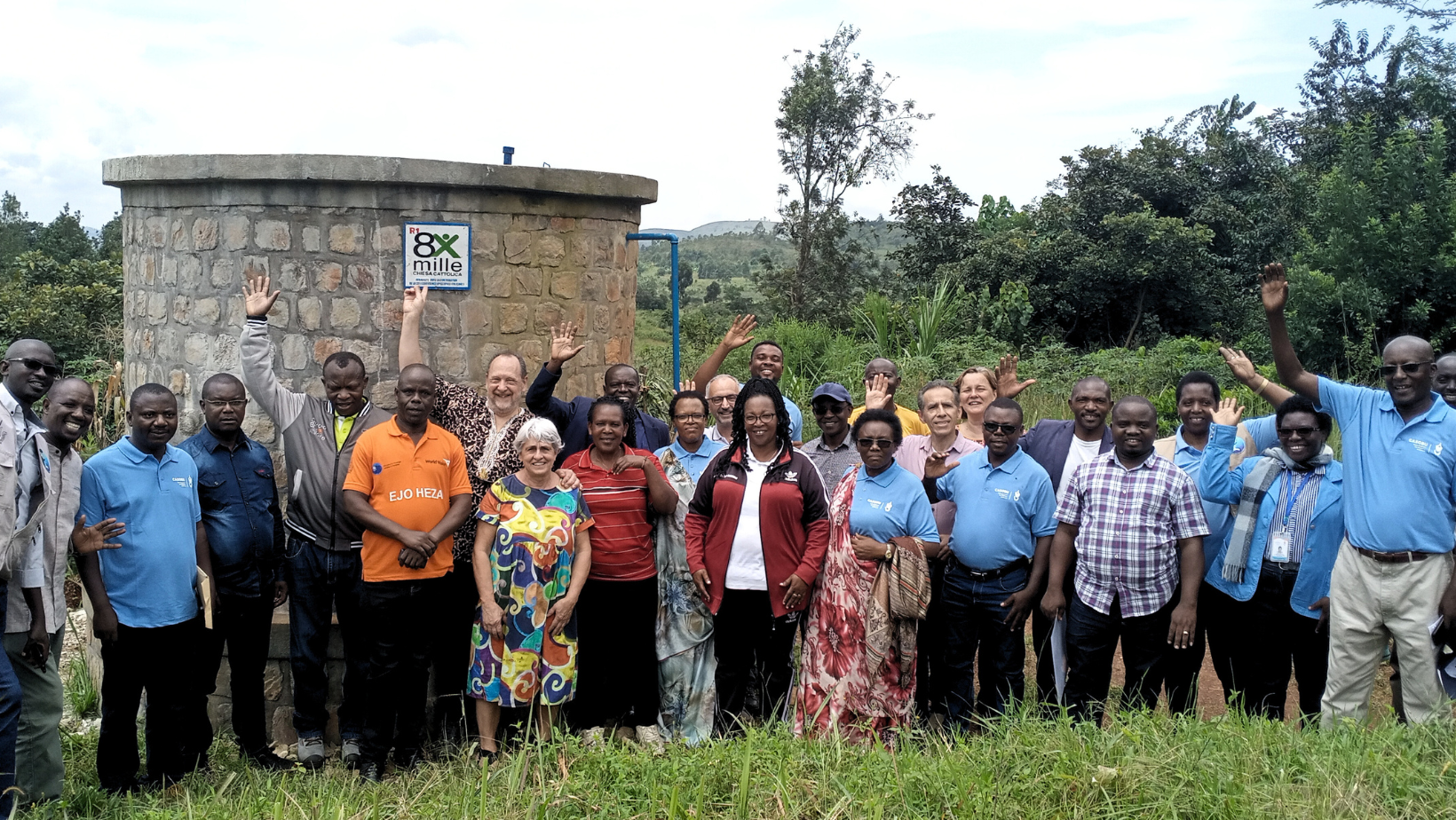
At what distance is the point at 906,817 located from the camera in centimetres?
358

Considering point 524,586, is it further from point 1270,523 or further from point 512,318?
point 1270,523

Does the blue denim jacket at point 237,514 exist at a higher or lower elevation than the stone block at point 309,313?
lower

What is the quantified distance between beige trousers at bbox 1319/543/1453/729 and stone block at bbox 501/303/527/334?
13.8 feet

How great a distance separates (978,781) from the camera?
3734 millimetres

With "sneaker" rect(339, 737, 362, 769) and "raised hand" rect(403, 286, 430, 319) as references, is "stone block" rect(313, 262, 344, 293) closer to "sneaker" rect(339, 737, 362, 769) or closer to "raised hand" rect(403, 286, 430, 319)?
"raised hand" rect(403, 286, 430, 319)

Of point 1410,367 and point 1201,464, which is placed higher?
point 1410,367

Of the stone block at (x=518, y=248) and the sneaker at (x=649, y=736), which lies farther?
the stone block at (x=518, y=248)

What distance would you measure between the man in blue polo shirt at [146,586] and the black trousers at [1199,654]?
414 centimetres

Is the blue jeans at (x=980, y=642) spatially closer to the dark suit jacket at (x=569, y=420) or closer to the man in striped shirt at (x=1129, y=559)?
the man in striped shirt at (x=1129, y=559)

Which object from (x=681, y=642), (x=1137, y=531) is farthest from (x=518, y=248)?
(x=1137, y=531)

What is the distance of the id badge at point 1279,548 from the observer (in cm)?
473

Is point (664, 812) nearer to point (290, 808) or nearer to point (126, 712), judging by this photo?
point (290, 808)

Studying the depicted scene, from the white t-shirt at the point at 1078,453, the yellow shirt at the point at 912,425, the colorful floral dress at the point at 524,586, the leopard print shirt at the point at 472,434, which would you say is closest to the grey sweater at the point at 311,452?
the leopard print shirt at the point at 472,434

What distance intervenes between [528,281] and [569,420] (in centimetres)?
112
